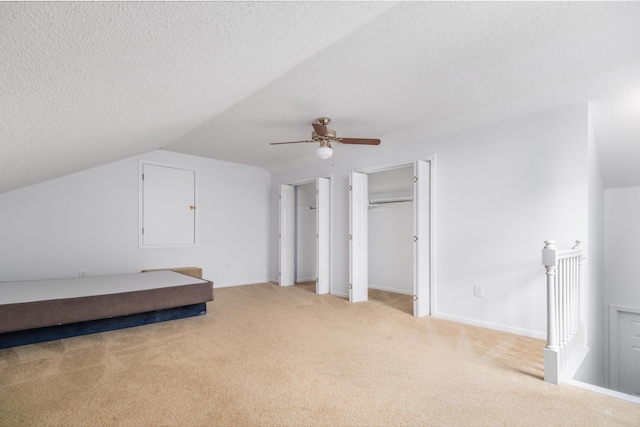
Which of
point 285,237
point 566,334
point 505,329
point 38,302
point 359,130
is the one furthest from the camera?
point 285,237

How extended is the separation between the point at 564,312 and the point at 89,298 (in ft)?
13.6

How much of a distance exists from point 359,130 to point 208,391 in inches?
128

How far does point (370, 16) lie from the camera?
5.85 ft

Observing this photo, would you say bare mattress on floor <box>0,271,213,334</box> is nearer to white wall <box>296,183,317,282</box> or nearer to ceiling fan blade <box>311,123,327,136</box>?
ceiling fan blade <box>311,123,327,136</box>

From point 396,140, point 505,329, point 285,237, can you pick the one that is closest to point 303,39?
point 396,140

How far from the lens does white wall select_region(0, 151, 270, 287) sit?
4230 mm

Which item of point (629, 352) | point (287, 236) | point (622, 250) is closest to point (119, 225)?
point (287, 236)

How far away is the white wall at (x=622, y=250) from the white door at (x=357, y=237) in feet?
10.2

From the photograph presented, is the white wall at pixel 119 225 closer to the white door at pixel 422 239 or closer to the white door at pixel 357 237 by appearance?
the white door at pixel 357 237

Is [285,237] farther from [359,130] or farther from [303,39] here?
[303,39]

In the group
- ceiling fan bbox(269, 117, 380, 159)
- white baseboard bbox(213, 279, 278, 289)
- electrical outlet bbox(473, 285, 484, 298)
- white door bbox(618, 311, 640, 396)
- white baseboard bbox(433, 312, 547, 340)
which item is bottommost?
white door bbox(618, 311, 640, 396)

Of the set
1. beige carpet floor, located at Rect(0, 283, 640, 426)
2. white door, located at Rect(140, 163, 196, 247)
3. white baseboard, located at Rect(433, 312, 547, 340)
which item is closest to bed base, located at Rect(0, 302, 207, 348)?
beige carpet floor, located at Rect(0, 283, 640, 426)

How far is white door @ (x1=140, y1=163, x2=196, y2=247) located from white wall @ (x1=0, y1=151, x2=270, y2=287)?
0.12 metres

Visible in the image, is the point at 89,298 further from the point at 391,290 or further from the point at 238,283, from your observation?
the point at 391,290
